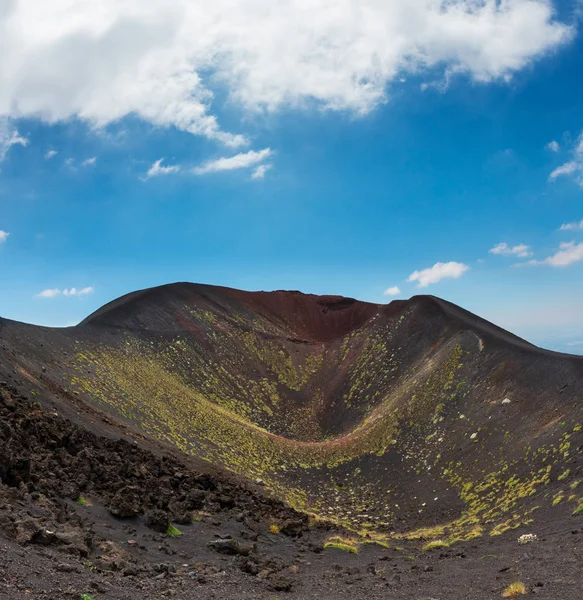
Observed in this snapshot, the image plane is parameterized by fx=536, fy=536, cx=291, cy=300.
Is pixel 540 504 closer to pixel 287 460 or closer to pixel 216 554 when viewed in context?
pixel 216 554

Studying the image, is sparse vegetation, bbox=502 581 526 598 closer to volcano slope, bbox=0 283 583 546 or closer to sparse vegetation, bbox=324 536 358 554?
sparse vegetation, bbox=324 536 358 554

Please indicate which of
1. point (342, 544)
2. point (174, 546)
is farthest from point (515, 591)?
point (342, 544)

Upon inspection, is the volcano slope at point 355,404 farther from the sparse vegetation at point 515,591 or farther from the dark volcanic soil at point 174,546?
the sparse vegetation at point 515,591

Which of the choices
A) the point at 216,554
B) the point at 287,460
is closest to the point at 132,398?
the point at 287,460

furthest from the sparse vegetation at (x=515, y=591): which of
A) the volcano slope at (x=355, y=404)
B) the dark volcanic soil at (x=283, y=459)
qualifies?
the volcano slope at (x=355, y=404)

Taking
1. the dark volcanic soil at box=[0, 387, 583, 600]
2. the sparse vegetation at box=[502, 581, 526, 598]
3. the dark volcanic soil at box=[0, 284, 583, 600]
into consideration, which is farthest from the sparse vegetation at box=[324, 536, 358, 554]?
the sparse vegetation at box=[502, 581, 526, 598]

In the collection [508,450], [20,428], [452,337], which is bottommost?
[508,450]
